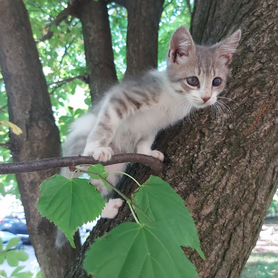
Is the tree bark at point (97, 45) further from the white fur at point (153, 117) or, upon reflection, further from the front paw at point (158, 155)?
the front paw at point (158, 155)

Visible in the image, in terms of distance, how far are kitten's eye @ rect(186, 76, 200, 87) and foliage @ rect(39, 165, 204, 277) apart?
946mm

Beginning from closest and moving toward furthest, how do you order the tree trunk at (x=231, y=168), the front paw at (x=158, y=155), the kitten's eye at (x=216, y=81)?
1. the tree trunk at (x=231, y=168)
2. the front paw at (x=158, y=155)
3. the kitten's eye at (x=216, y=81)

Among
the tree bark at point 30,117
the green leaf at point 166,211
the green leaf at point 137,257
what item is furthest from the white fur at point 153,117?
the green leaf at point 137,257

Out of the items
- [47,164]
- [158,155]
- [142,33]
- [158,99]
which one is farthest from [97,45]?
[47,164]

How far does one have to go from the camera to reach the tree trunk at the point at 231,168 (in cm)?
Answer: 147

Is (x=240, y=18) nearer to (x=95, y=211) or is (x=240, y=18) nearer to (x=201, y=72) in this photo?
(x=201, y=72)

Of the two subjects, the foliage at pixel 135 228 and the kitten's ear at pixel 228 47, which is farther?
the kitten's ear at pixel 228 47

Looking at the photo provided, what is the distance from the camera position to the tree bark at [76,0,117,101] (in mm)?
2902

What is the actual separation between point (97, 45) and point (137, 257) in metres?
2.39

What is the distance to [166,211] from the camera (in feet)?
3.00

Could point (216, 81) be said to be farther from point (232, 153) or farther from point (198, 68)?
point (232, 153)

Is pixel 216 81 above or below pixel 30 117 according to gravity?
above

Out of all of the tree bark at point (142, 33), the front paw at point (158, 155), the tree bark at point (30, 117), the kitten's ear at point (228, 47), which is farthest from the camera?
the tree bark at point (142, 33)

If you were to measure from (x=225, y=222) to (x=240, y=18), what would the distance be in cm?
88
